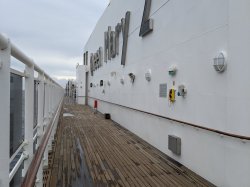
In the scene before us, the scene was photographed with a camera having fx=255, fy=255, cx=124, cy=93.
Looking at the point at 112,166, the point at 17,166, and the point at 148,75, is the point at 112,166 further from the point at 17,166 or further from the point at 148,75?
the point at 17,166

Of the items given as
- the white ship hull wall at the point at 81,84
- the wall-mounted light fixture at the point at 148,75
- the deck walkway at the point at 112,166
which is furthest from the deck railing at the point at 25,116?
the white ship hull wall at the point at 81,84

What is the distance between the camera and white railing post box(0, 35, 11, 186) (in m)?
1.11

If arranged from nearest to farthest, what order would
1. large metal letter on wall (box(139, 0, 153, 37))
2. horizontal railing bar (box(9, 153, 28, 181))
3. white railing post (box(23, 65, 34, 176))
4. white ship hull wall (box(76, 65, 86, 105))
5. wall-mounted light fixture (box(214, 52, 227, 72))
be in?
horizontal railing bar (box(9, 153, 28, 181)), white railing post (box(23, 65, 34, 176)), wall-mounted light fixture (box(214, 52, 227, 72)), large metal letter on wall (box(139, 0, 153, 37)), white ship hull wall (box(76, 65, 86, 105))

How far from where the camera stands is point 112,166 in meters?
4.21

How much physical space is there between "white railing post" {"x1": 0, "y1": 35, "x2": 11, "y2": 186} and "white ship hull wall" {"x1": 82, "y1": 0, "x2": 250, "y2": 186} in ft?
8.06

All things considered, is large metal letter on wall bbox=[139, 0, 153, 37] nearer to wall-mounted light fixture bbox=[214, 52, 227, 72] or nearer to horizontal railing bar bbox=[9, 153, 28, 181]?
wall-mounted light fixture bbox=[214, 52, 227, 72]

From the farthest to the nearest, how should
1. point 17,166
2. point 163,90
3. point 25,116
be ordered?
1. point 163,90
2. point 25,116
3. point 17,166

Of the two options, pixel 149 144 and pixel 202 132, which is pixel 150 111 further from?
pixel 202 132

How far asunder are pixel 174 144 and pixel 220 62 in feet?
5.86

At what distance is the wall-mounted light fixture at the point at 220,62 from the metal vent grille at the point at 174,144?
61.6 inches

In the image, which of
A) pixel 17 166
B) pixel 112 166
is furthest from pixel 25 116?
pixel 112 166

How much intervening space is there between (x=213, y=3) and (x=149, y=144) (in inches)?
134

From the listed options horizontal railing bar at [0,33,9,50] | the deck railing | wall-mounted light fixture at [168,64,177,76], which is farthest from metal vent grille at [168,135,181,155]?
horizontal railing bar at [0,33,9,50]

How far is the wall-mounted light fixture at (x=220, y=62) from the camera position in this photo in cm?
310
